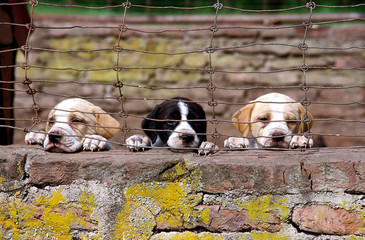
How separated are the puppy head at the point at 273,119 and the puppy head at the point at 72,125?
113 centimetres

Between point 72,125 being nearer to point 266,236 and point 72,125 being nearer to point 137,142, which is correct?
point 137,142

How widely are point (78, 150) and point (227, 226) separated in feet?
3.98

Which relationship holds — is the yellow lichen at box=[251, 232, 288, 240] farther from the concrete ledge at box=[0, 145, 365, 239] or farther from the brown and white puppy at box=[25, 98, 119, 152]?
the brown and white puppy at box=[25, 98, 119, 152]

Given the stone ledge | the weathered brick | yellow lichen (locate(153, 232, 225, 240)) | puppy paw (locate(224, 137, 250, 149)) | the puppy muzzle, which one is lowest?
yellow lichen (locate(153, 232, 225, 240))

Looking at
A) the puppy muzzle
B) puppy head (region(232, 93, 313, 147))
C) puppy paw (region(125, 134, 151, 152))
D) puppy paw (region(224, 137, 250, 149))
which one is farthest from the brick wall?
the puppy muzzle

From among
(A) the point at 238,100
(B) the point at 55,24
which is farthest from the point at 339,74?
(B) the point at 55,24

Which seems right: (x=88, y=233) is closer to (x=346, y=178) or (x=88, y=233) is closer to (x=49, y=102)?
(x=346, y=178)

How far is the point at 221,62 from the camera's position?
23.7 ft

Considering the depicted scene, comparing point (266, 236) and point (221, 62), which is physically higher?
point (221, 62)

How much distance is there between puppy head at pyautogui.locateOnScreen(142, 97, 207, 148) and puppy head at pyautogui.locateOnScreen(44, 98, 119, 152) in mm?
365

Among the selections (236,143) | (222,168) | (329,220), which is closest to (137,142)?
(236,143)

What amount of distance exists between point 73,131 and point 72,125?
4.0 inches

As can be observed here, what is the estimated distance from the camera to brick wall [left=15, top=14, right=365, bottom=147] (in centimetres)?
703

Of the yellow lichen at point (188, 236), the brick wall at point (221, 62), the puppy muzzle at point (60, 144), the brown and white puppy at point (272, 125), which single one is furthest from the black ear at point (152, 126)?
the brick wall at point (221, 62)
